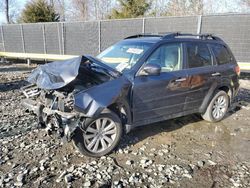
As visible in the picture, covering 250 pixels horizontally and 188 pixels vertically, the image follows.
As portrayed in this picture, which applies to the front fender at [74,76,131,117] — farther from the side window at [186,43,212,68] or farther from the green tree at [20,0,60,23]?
the green tree at [20,0,60,23]

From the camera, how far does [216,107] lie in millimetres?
5922

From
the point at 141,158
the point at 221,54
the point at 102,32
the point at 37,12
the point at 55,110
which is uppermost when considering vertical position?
the point at 37,12

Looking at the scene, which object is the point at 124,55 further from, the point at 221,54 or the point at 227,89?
the point at 227,89

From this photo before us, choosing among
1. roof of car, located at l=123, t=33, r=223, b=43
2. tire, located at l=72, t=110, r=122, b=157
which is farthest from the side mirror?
tire, located at l=72, t=110, r=122, b=157

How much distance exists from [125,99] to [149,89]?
0.51 meters

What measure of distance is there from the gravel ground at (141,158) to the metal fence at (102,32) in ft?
17.8

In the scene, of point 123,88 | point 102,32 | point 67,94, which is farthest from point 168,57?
point 102,32

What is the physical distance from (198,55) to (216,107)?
4.51 feet

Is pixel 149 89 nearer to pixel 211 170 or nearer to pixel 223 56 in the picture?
pixel 211 170

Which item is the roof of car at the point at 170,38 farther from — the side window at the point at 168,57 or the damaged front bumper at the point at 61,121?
the damaged front bumper at the point at 61,121

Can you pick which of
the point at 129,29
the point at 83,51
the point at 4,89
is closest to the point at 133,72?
the point at 4,89

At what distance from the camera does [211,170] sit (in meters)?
3.94

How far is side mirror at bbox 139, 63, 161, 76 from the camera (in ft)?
14.1

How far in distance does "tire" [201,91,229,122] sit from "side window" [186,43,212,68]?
0.85 metres
